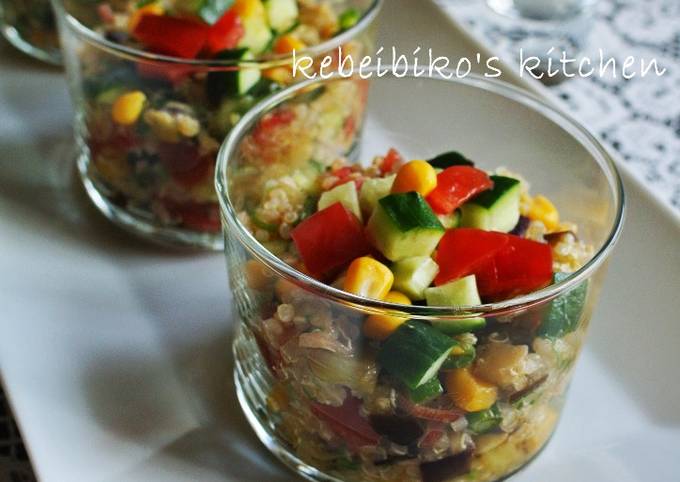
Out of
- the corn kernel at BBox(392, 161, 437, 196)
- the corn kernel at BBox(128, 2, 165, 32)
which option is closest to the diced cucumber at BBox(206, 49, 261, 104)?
the corn kernel at BBox(128, 2, 165, 32)

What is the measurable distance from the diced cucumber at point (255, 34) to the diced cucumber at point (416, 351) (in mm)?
680

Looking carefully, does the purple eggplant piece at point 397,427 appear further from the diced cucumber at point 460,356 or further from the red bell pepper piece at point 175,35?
the red bell pepper piece at point 175,35

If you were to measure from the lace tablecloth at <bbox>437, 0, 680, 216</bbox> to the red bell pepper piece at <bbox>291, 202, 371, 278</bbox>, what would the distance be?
771 millimetres

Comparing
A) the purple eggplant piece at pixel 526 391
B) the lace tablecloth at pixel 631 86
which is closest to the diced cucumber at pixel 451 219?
the purple eggplant piece at pixel 526 391

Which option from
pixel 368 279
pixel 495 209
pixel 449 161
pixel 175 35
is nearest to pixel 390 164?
pixel 449 161

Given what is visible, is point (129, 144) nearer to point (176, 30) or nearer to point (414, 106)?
point (176, 30)

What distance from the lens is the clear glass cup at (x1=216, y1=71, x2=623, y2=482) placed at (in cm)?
106

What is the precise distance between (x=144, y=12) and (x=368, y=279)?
73 centimetres

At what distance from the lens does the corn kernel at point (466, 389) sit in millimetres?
1055

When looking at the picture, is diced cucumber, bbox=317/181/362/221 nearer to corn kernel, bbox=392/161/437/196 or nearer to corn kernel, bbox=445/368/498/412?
corn kernel, bbox=392/161/437/196

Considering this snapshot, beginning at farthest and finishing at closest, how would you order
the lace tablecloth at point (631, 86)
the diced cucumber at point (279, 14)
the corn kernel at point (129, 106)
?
the lace tablecloth at point (631, 86), the diced cucumber at point (279, 14), the corn kernel at point (129, 106)

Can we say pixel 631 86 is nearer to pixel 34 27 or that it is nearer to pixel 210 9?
pixel 210 9

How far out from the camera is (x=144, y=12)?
1605 millimetres

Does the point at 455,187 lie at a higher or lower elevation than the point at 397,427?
higher
